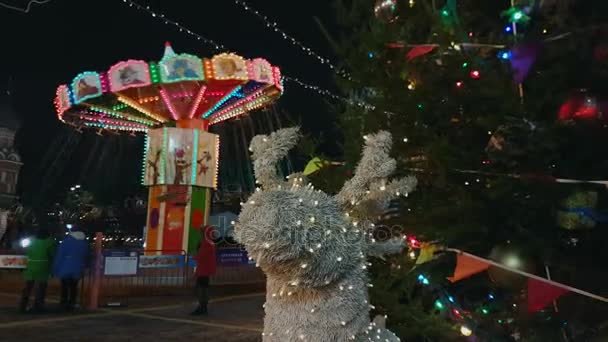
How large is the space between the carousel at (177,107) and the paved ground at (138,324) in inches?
318

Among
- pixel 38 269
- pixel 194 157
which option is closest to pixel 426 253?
pixel 38 269

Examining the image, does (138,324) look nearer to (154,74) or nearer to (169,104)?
(154,74)

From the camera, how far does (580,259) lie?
2.52 m

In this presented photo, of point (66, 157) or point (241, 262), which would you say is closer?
point (241, 262)

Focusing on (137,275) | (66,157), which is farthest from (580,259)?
(66,157)

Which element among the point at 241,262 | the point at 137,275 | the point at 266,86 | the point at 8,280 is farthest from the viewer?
the point at 266,86

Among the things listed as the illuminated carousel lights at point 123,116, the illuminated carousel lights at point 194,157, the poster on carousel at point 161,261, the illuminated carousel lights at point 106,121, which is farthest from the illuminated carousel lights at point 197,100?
the poster on carousel at point 161,261

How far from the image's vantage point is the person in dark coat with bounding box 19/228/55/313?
26.6 ft

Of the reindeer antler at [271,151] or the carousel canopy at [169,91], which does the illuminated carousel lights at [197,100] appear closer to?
the carousel canopy at [169,91]

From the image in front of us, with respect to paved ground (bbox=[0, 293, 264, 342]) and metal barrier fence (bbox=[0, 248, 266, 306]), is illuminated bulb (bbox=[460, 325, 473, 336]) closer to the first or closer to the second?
paved ground (bbox=[0, 293, 264, 342])

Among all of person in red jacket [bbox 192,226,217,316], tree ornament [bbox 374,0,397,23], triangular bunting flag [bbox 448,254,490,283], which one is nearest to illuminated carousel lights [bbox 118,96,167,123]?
person in red jacket [bbox 192,226,217,316]

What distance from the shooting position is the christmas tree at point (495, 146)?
Result: 2.51 m

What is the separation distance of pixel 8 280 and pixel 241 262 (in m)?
5.25

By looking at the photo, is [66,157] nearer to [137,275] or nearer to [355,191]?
[137,275]
